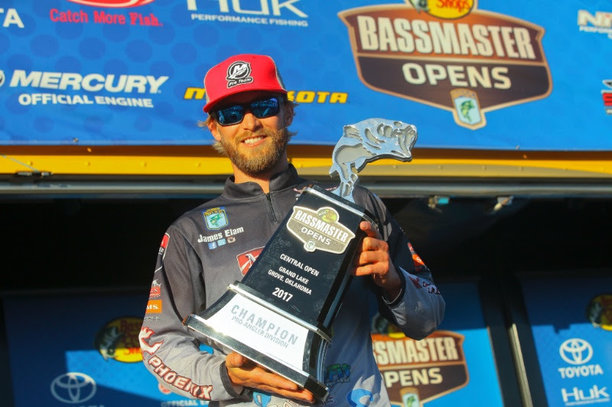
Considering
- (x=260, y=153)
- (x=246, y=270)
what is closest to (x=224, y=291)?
(x=246, y=270)

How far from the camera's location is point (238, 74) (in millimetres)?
2246

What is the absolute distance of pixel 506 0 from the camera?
4.55 m

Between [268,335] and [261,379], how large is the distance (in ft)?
0.33

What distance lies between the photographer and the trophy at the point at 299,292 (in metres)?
1.79

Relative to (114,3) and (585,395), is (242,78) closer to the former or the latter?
(114,3)

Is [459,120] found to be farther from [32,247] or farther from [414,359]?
[32,247]

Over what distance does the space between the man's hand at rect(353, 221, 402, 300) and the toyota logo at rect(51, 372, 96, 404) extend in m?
2.63

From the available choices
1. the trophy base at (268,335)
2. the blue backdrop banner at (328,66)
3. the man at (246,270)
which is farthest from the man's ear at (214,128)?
the blue backdrop banner at (328,66)

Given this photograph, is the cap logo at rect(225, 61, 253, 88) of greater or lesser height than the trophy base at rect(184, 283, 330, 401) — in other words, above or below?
above

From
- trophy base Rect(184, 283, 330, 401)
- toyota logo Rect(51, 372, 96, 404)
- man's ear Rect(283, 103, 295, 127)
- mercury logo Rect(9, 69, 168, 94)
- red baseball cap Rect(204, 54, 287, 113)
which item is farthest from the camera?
toyota logo Rect(51, 372, 96, 404)

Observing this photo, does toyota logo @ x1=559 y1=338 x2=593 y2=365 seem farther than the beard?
Yes

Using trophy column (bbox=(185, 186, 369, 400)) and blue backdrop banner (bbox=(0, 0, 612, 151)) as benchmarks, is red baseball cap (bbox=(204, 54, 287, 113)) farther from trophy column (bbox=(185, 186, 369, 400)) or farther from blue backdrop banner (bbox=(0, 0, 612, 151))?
blue backdrop banner (bbox=(0, 0, 612, 151))

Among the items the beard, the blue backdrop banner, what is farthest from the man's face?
the blue backdrop banner

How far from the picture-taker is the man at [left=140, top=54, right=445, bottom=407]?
1965 mm
